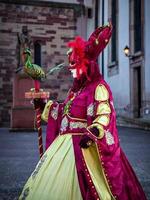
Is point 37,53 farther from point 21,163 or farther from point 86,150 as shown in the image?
point 86,150

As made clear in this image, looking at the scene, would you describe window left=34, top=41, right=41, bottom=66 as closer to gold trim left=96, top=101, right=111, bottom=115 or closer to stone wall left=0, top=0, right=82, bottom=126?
stone wall left=0, top=0, right=82, bottom=126

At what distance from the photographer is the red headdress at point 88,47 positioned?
347 centimetres

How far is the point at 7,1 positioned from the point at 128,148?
1549 cm

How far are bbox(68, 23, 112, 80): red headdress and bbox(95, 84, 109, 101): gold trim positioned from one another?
0.17 meters

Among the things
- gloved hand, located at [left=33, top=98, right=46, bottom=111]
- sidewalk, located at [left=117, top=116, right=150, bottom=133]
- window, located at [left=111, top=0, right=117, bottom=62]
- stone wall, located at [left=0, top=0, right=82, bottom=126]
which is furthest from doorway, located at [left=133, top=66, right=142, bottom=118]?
gloved hand, located at [left=33, top=98, right=46, bottom=111]

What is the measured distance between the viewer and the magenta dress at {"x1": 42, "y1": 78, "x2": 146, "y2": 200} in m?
3.22

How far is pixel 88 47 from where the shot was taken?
352 cm

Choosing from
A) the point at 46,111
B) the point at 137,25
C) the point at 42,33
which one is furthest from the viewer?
the point at 42,33

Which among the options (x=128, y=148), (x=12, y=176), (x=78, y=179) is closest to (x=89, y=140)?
(x=78, y=179)

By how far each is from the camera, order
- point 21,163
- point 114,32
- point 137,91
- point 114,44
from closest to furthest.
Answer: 1. point 21,163
2. point 137,91
3. point 114,32
4. point 114,44

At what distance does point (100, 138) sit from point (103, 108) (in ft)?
0.87

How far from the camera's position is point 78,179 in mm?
3230

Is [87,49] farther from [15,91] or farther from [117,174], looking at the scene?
[15,91]

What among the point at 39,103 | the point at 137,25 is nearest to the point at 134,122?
the point at 137,25
